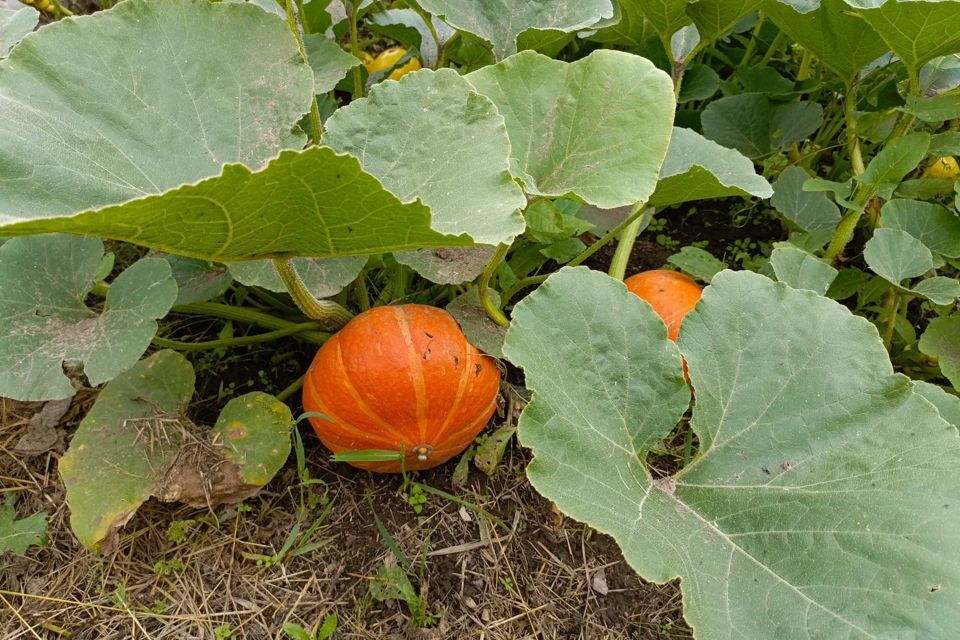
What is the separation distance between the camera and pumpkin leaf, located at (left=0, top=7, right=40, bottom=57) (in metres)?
1.58

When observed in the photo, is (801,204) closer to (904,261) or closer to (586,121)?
(904,261)

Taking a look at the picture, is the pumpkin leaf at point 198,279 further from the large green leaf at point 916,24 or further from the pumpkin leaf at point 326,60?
the large green leaf at point 916,24

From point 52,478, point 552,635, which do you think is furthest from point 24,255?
point 552,635

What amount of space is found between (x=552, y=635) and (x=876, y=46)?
1453 mm

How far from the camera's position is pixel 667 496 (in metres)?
1.15

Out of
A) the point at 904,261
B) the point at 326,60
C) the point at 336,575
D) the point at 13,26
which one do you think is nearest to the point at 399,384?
the point at 336,575

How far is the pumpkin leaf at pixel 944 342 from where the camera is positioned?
1.58 metres

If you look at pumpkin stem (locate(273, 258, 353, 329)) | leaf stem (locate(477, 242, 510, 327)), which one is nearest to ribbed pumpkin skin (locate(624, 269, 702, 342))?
leaf stem (locate(477, 242, 510, 327))

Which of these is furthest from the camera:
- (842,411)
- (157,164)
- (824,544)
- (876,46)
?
(876,46)

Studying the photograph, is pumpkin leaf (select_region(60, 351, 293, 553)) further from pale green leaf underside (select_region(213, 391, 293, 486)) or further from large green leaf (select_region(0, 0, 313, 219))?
large green leaf (select_region(0, 0, 313, 219))

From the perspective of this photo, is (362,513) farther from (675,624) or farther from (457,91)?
(457,91)

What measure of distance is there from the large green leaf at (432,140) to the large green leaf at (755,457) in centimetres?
20

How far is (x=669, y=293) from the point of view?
165cm

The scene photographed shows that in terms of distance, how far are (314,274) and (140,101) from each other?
0.42m
